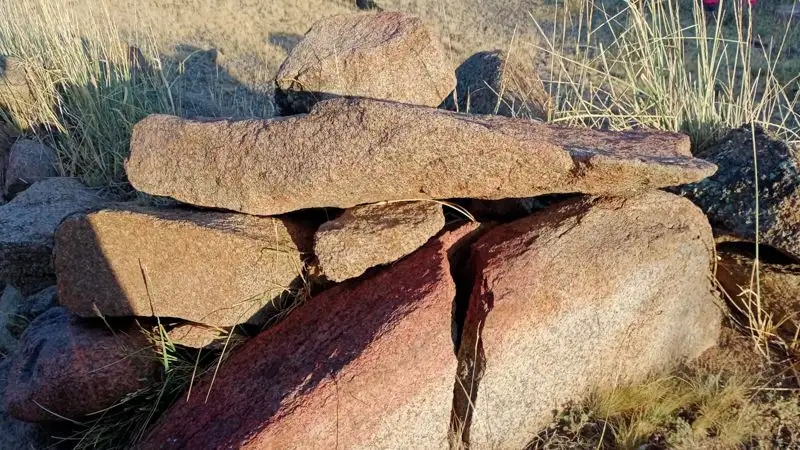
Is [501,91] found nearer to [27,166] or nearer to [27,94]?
[27,166]

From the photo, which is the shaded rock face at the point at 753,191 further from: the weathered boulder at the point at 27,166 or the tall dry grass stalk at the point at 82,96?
the weathered boulder at the point at 27,166

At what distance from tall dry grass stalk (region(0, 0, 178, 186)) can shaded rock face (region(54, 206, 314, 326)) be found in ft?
5.61

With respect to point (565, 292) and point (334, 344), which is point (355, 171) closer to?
point (334, 344)

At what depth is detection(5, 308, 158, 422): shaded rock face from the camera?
2223 millimetres

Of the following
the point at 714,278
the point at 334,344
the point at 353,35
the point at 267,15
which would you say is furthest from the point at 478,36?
the point at 334,344

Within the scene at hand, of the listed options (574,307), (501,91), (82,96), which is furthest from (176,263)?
(82,96)

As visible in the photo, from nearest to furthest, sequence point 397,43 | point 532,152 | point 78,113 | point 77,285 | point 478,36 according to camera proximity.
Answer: point 532,152
point 77,285
point 397,43
point 78,113
point 478,36

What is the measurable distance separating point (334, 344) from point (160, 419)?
2.24ft

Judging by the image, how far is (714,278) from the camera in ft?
7.80

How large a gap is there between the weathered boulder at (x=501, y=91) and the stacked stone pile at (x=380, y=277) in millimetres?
915

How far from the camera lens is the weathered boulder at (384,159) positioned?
1.90 metres

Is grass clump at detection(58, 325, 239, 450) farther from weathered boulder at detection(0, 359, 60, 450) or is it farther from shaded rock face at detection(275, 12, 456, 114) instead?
shaded rock face at detection(275, 12, 456, 114)

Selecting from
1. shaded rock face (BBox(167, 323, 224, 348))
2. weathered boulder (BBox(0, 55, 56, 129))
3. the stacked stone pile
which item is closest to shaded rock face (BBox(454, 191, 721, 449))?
the stacked stone pile

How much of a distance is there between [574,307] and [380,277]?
628mm
